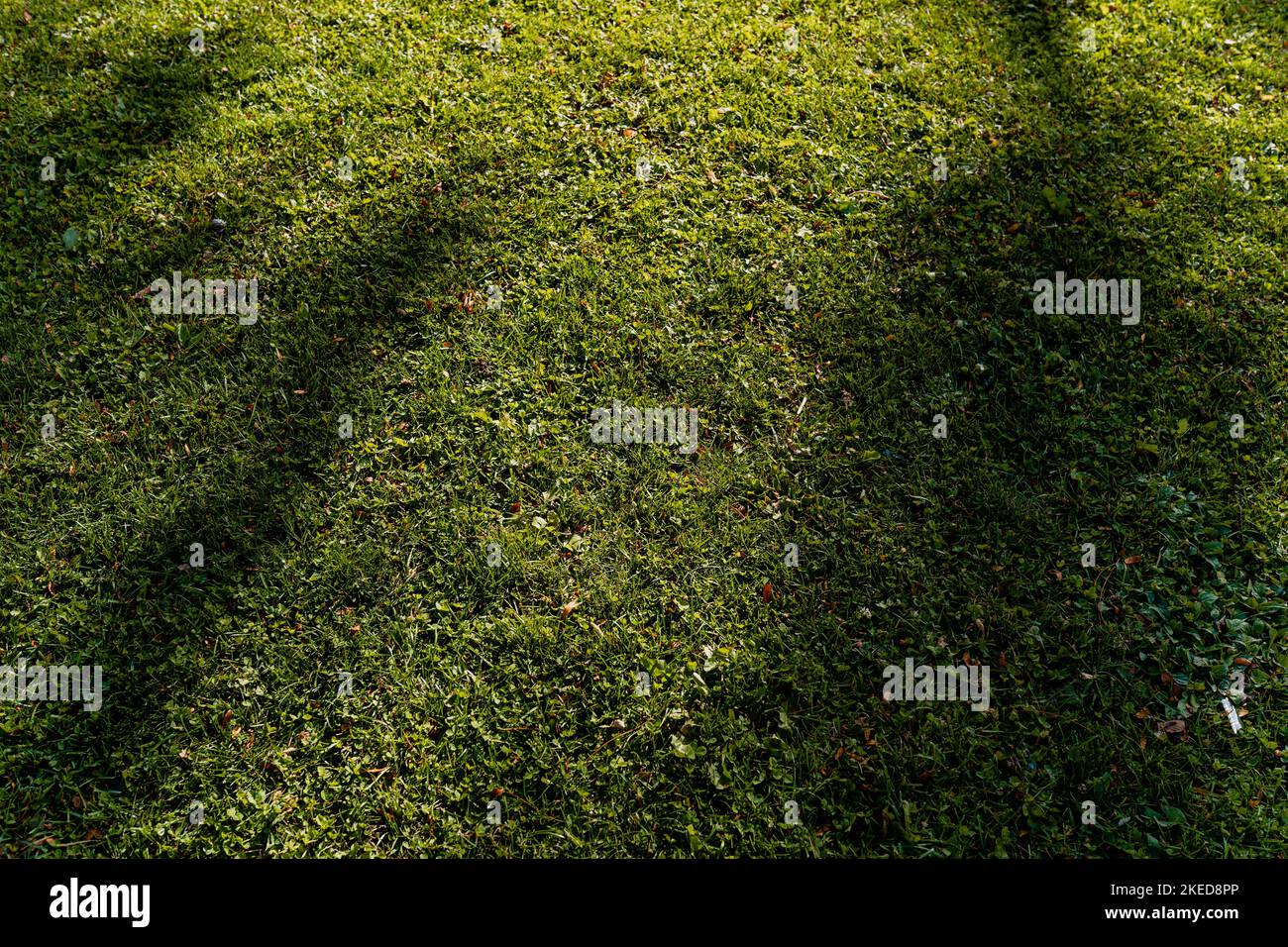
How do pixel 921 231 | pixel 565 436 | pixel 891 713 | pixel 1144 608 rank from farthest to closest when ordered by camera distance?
1. pixel 921 231
2. pixel 565 436
3. pixel 1144 608
4. pixel 891 713

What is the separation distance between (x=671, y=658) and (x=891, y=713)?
100 cm

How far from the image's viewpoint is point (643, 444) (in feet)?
14.2

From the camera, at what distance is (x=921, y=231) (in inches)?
202

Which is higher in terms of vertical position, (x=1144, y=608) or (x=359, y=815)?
Result: (x=1144, y=608)

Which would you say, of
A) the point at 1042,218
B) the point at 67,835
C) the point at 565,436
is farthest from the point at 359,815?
the point at 1042,218

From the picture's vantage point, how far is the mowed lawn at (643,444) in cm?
333

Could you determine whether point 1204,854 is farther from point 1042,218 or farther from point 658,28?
point 658,28

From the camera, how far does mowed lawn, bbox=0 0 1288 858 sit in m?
3.33

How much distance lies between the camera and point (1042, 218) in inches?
204
